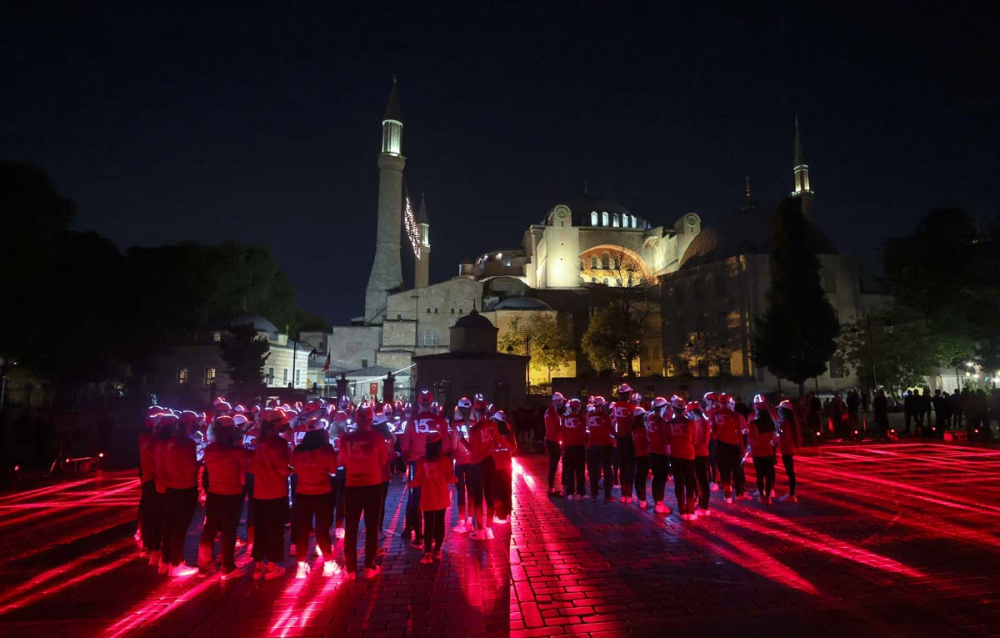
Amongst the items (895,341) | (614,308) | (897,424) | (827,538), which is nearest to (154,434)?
(827,538)

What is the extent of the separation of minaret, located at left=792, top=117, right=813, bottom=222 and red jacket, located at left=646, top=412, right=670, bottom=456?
5021 centimetres

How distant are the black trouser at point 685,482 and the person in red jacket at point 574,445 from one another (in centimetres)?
206

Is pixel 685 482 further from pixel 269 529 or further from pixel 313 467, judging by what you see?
A: pixel 269 529

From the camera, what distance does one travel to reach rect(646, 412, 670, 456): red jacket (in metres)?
9.20

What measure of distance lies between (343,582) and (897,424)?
25.3m

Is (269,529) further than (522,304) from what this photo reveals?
No

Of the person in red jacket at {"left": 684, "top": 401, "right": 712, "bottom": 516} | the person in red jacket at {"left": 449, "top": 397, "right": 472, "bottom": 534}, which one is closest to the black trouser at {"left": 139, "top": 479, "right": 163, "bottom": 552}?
the person in red jacket at {"left": 449, "top": 397, "right": 472, "bottom": 534}

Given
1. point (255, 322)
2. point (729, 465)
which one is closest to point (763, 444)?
point (729, 465)

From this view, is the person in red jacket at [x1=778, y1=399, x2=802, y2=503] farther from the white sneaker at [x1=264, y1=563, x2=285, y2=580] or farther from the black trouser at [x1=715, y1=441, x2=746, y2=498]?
the white sneaker at [x1=264, y1=563, x2=285, y2=580]

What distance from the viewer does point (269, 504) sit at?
21.0 feet

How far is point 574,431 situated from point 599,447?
0.57 meters

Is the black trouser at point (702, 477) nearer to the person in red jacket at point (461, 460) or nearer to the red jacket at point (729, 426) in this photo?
the red jacket at point (729, 426)

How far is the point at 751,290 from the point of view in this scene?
41.3 metres

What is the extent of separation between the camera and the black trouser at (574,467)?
34.4 feet
